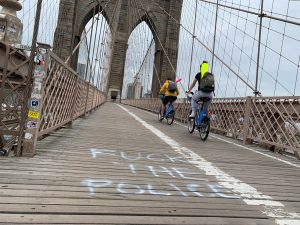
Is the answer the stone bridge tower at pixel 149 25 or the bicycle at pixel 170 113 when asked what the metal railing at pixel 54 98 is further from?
the stone bridge tower at pixel 149 25

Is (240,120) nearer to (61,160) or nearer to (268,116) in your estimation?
(268,116)

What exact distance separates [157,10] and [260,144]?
42037 millimetres

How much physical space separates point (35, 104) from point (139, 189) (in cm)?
154

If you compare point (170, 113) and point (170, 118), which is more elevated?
point (170, 113)

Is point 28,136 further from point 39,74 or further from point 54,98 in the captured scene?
point 54,98

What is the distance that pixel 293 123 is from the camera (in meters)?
7.04

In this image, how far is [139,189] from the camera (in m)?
3.19

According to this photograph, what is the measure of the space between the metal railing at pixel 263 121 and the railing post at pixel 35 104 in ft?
14.3

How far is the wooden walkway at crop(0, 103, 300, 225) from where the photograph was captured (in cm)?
251

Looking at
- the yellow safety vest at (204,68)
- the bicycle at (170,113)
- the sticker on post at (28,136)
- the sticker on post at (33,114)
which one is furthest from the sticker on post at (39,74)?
the bicycle at (170,113)

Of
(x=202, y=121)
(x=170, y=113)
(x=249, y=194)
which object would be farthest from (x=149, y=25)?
(x=249, y=194)

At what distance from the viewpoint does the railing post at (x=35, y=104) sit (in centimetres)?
410

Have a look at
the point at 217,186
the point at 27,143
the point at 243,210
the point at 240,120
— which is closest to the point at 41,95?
the point at 27,143

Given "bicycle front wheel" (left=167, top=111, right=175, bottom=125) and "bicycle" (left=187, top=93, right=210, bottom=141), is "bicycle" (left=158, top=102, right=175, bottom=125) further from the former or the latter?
"bicycle" (left=187, top=93, right=210, bottom=141)
